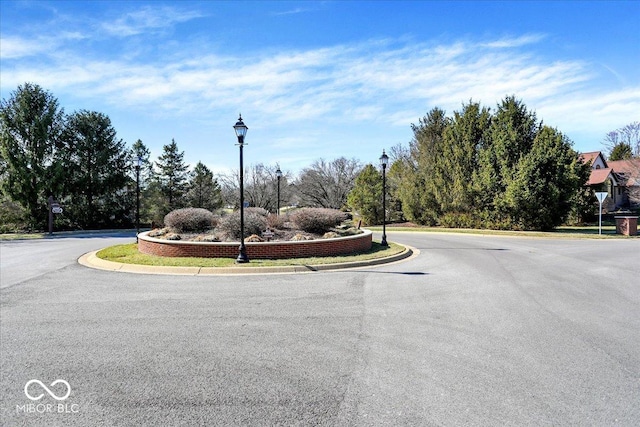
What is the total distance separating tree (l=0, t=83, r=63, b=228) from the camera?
29672mm

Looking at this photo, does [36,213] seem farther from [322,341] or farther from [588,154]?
[588,154]

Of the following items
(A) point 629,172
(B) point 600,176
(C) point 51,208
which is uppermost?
(A) point 629,172

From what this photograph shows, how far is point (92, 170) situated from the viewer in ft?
110

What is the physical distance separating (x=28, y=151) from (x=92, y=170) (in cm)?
461

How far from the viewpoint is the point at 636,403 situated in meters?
3.56

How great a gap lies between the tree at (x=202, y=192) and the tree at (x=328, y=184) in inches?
467

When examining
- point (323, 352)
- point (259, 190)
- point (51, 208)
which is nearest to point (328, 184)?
point (259, 190)

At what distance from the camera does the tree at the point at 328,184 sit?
44469 millimetres

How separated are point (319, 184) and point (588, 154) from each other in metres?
32.2

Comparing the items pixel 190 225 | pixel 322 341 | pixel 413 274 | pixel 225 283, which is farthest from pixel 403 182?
pixel 322 341

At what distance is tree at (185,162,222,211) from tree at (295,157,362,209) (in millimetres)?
11855

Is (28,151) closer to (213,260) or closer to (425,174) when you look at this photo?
(213,260)

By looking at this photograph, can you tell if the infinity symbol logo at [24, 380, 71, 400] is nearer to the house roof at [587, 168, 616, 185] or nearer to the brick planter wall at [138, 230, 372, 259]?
the brick planter wall at [138, 230, 372, 259]

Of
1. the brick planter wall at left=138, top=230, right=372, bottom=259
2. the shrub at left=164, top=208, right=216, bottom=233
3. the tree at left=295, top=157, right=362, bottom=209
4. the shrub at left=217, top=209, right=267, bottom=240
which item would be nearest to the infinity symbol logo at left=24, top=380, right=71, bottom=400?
the brick planter wall at left=138, top=230, right=372, bottom=259
